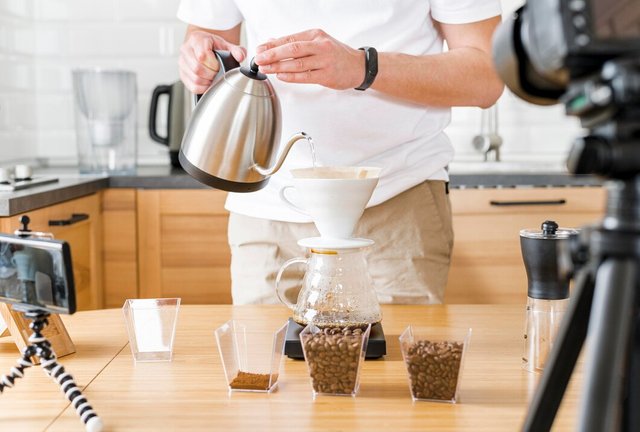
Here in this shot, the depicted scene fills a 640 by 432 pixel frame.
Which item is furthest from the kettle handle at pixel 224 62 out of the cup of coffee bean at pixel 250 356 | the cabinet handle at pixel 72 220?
the cabinet handle at pixel 72 220

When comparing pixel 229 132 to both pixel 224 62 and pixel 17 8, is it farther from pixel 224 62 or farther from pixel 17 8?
pixel 17 8

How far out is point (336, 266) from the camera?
3.78 feet

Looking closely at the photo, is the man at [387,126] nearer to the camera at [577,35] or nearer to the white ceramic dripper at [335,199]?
the white ceramic dripper at [335,199]

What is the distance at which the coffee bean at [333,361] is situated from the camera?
0.99 meters

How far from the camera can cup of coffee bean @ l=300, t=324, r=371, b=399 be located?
3.26 ft

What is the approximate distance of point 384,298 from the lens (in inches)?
62.6

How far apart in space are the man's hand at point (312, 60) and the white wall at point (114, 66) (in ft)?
5.87

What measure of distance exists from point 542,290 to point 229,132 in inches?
21.7

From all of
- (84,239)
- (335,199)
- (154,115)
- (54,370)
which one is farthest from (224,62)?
(154,115)

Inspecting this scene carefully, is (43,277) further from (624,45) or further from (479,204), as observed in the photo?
(479,204)

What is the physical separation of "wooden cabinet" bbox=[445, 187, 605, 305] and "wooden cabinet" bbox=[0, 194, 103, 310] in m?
1.06

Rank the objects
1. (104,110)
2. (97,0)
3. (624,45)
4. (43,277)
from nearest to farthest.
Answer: (624,45), (43,277), (104,110), (97,0)

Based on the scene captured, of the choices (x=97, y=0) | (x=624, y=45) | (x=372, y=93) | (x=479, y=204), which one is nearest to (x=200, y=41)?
(x=372, y=93)

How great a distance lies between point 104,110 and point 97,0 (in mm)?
537
